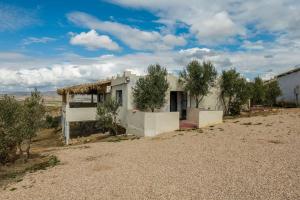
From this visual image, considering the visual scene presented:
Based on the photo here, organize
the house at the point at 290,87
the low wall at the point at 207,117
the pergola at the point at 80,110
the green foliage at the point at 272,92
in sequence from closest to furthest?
the low wall at the point at 207,117 < the pergola at the point at 80,110 < the house at the point at 290,87 < the green foliage at the point at 272,92

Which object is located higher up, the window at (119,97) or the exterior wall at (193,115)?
the window at (119,97)

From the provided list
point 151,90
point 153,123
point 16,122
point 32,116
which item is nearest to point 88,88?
point 151,90

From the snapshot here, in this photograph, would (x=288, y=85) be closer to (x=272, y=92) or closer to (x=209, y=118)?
(x=272, y=92)

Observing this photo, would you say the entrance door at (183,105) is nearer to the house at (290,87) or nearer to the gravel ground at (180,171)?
the gravel ground at (180,171)

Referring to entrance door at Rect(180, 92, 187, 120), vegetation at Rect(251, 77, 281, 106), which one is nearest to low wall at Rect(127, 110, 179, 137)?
entrance door at Rect(180, 92, 187, 120)

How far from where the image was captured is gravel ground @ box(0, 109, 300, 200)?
9.48 m

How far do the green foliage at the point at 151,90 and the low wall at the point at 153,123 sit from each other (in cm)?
194

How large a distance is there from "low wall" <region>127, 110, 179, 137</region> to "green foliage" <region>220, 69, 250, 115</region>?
30.3ft

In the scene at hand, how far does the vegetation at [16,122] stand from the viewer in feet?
54.9

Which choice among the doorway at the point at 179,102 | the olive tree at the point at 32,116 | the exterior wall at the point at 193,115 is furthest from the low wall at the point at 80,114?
the exterior wall at the point at 193,115

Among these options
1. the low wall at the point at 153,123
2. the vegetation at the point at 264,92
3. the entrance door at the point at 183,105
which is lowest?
the low wall at the point at 153,123

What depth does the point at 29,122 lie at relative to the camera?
17.9 m

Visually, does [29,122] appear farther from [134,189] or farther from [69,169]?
[134,189]

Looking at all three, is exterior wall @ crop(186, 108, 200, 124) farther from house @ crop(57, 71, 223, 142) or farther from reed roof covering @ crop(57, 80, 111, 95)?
reed roof covering @ crop(57, 80, 111, 95)
